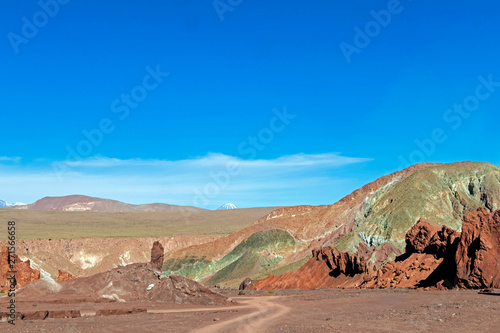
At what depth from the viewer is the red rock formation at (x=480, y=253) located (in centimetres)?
3972

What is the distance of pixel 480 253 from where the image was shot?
40281 millimetres

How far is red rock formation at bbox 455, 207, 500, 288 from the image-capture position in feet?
130

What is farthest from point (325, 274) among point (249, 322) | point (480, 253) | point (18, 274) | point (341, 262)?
point (249, 322)

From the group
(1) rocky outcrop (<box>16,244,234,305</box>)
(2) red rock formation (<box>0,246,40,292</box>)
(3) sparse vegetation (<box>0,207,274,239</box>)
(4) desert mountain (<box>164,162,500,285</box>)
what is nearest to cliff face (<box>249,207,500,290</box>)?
(4) desert mountain (<box>164,162,500,285</box>)

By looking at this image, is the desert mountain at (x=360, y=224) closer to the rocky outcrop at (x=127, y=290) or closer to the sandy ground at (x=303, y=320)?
the rocky outcrop at (x=127, y=290)

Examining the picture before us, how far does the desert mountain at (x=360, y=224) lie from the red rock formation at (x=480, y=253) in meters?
20.5

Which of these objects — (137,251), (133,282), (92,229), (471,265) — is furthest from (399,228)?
(92,229)

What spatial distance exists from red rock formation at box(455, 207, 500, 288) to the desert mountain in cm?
2048

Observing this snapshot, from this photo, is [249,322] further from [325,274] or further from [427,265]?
[325,274]

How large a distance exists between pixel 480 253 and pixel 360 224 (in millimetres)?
38800

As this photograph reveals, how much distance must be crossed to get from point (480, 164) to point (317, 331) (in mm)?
74134

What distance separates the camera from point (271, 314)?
28.3 meters

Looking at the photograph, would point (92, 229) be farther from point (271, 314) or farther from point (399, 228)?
point (271, 314)

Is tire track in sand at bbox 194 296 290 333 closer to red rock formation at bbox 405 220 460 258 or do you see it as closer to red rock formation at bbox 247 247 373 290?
red rock formation at bbox 405 220 460 258
